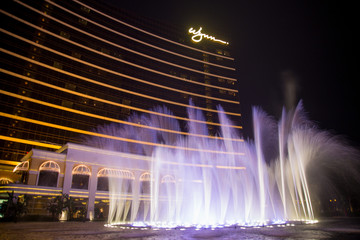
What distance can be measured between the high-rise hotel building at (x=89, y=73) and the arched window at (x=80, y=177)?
19.0 metres

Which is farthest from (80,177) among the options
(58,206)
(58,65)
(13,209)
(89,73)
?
(89,73)

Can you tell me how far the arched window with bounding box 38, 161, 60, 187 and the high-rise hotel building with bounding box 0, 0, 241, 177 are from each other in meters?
17.9

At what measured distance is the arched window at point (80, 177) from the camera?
38406 millimetres

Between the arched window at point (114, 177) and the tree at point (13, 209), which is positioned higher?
the arched window at point (114, 177)

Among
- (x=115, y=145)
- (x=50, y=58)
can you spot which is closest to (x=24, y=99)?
(x=50, y=58)

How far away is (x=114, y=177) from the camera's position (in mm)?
41750

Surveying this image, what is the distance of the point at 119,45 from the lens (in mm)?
72562

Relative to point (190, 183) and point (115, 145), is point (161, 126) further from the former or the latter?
point (190, 183)

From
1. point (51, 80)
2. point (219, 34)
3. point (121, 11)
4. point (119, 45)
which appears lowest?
point (51, 80)

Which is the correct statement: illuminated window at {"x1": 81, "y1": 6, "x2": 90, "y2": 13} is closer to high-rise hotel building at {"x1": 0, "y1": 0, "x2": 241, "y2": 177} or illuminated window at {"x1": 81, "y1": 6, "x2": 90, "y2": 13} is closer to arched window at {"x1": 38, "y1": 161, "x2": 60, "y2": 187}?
high-rise hotel building at {"x1": 0, "y1": 0, "x2": 241, "y2": 177}

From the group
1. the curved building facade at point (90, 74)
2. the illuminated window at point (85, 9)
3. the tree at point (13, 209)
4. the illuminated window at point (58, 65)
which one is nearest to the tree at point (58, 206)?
the tree at point (13, 209)

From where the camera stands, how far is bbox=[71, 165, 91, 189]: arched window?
38406 millimetres

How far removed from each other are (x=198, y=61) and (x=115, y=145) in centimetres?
4455

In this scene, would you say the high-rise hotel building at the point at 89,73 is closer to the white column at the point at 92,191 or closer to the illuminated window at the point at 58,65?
the illuminated window at the point at 58,65
